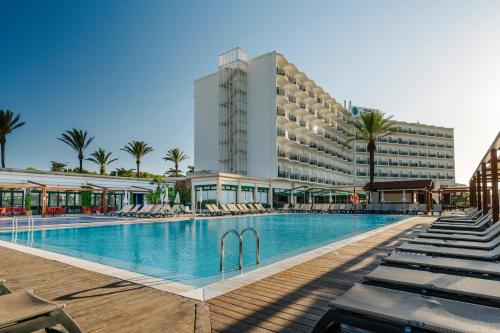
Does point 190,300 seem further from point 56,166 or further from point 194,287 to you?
point 56,166

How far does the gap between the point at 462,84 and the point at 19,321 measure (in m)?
15.4

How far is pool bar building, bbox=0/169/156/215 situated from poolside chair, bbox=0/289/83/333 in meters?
27.3

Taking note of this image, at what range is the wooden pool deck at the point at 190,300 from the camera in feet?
10.4

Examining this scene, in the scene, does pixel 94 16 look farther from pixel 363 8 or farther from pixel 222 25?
pixel 363 8

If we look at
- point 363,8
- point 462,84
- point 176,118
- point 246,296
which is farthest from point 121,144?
point 246,296

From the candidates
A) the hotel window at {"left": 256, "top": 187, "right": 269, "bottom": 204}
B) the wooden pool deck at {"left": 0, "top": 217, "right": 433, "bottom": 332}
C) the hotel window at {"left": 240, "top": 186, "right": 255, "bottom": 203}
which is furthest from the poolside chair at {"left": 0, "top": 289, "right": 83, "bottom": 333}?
the hotel window at {"left": 256, "top": 187, "right": 269, "bottom": 204}

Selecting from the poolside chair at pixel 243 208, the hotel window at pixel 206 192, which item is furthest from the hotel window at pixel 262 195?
the poolside chair at pixel 243 208

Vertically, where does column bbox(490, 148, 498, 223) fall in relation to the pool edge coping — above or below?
above

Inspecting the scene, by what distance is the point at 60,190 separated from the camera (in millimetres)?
31312

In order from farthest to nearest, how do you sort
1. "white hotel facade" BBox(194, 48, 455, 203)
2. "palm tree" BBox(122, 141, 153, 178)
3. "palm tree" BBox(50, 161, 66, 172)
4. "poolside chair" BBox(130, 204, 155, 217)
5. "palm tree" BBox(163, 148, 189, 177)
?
"palm tree" BBox(50, 161, 66, 172), "palm tree" BBox(163, 148, 189, 177), "palm tree" BBox(122, 141, 153, 178), "white hotel facade" BBox(194, 48, 455, 203), "poolside chair" BBox(130, 204, 155, 217)

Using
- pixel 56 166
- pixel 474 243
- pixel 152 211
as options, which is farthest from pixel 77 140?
pixel 474 243

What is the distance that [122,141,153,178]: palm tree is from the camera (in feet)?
154

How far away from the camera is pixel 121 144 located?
47.0m

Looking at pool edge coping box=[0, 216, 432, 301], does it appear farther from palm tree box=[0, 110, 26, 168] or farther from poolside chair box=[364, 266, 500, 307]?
palm tree box=[0, 110, 26, 168]
